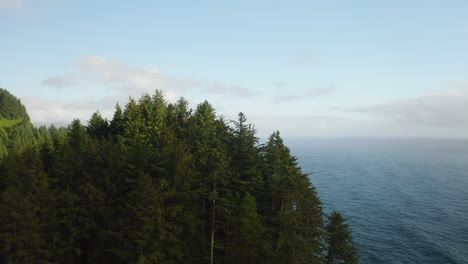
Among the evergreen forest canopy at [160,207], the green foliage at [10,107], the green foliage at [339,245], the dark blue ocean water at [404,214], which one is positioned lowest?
the dark blue ocean water at [404,214]

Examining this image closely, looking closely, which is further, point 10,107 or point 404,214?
point 10,107

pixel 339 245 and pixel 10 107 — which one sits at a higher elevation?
pixel 10 107

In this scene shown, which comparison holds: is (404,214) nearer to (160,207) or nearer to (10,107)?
(160,207)

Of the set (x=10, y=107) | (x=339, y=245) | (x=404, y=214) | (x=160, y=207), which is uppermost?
(x=10, y=107)

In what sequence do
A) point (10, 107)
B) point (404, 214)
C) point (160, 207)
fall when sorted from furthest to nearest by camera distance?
point (10, 107) → point (404, 214) → point (160, 207)

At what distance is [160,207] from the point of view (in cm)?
2052

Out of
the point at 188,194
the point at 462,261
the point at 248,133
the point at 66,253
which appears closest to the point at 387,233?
the point at 462,261

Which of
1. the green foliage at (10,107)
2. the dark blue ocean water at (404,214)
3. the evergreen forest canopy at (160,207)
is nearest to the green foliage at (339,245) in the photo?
the evergreen forest canopy at (160,207)

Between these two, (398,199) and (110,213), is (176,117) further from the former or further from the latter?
(398,199)

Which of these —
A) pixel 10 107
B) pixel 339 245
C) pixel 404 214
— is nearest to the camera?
pixel 339 245

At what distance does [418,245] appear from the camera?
4847 centimetres

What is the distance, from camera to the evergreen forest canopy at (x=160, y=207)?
19.5 m

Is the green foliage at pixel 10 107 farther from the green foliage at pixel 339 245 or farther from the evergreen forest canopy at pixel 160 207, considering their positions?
the green foliage at pixel 339 245

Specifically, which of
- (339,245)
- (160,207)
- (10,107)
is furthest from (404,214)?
(10,107)
